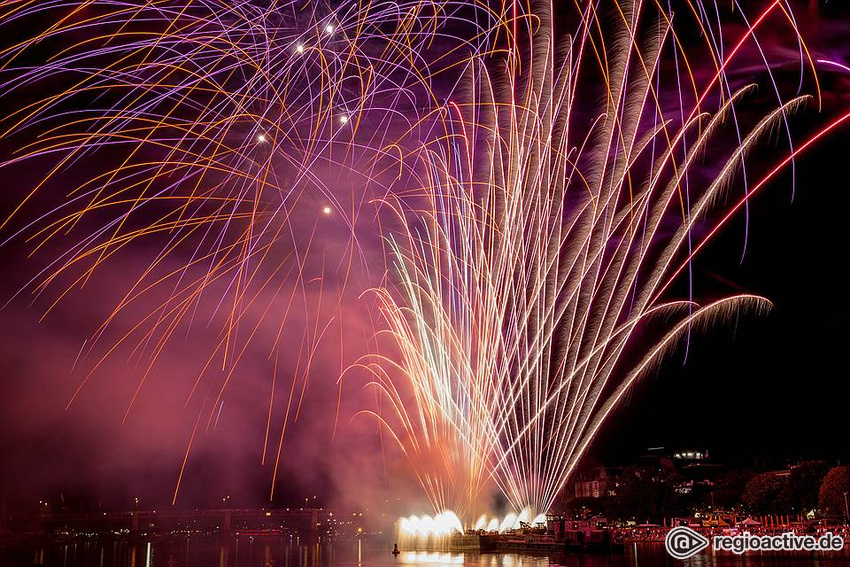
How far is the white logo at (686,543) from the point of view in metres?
28.5

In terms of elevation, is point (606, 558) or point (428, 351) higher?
point (428, 351)

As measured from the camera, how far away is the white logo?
28523 mm

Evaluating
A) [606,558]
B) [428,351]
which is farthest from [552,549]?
[428,351]

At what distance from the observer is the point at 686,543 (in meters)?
30.2

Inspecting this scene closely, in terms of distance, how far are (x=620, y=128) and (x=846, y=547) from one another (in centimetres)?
3840

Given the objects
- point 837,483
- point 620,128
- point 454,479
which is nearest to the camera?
point 620,128

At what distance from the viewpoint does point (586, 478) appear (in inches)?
6412

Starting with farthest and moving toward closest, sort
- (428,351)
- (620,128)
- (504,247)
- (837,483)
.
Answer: (837,483) → (428,351) → (504,247) → (620,128)

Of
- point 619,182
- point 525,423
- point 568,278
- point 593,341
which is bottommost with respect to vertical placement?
point 525,423

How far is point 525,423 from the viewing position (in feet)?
126

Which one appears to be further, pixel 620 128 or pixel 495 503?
pixel 495 503

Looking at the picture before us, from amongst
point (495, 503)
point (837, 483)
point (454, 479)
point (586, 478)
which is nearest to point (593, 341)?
point (454, 479)

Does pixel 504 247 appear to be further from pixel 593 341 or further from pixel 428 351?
pixel 428 351

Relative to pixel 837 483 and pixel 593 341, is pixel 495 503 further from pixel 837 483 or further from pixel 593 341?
pixel 593 341
